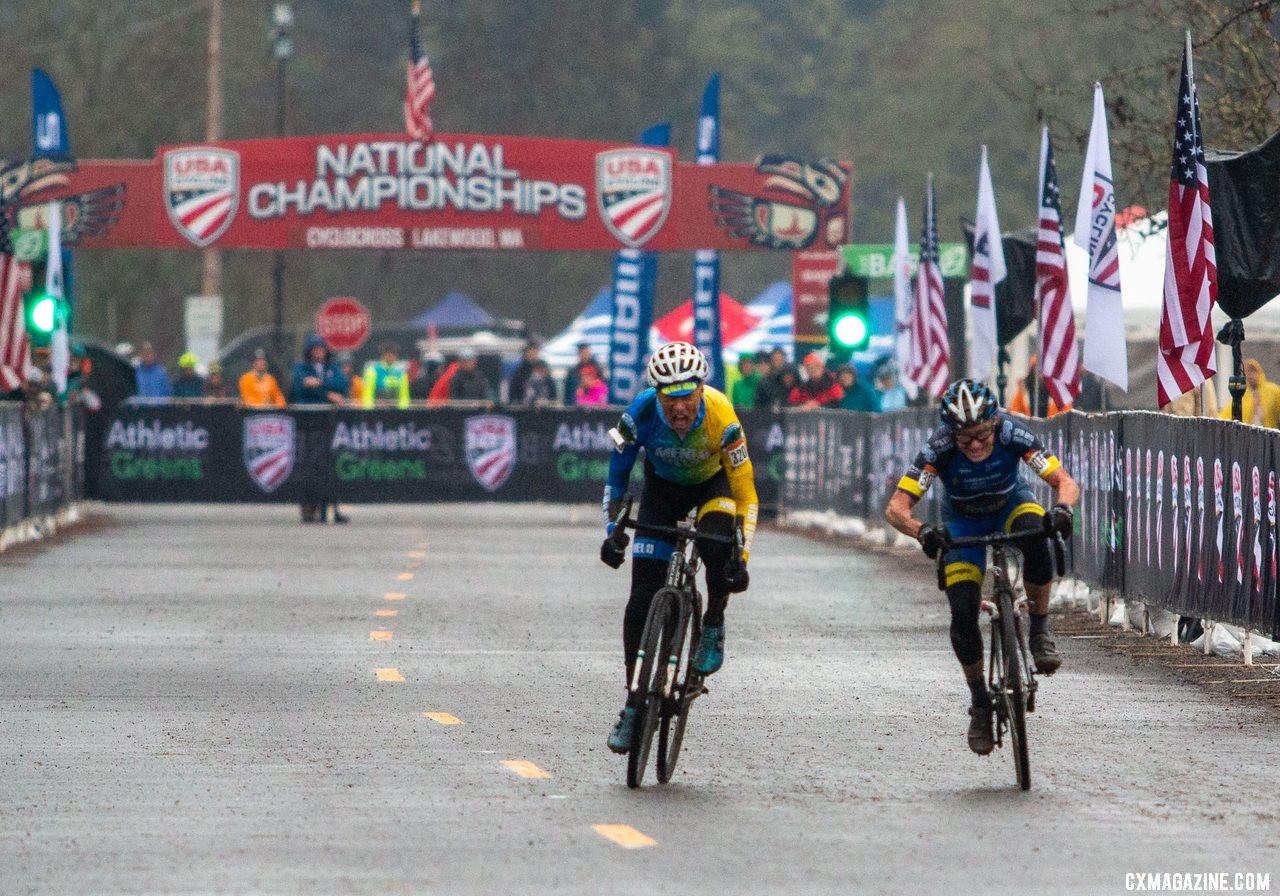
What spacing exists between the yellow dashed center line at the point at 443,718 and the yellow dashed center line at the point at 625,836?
11.0ft

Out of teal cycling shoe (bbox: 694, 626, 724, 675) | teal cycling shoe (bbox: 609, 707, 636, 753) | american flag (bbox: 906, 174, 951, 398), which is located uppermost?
american flag (bbox: 906, 174, 951, 398)

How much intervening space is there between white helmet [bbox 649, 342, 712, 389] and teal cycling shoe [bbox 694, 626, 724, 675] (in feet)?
3.36

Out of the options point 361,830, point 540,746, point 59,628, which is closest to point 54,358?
point 59,628

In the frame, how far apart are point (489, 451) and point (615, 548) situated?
77.1 ft

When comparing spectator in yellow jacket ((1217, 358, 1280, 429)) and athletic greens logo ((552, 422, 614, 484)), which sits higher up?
spectator in yellow jacket ((1217, 358, 1280, 429))

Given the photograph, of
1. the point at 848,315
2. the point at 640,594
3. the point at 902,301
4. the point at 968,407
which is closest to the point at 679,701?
the point at 640,594

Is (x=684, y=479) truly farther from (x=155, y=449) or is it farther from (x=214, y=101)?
(x=214, y=101)

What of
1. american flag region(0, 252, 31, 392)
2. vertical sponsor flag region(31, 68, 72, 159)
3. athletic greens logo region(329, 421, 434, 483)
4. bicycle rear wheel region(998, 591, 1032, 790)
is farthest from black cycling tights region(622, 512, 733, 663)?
vertical sponsor flag region(31, 68, 72, 159)

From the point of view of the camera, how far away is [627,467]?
448 inches

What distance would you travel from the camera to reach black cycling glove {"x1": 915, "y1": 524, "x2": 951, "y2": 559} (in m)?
11.0

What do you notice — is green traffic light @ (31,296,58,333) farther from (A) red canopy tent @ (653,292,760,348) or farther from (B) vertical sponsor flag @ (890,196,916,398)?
(A) red canopy tent @ (653,292,760,348)

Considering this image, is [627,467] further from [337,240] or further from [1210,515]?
[337,240]

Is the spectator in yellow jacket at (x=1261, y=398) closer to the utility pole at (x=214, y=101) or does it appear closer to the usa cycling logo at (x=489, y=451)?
the usa cycling logo at (x=489, y=451)

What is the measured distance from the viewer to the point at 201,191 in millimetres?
38094
